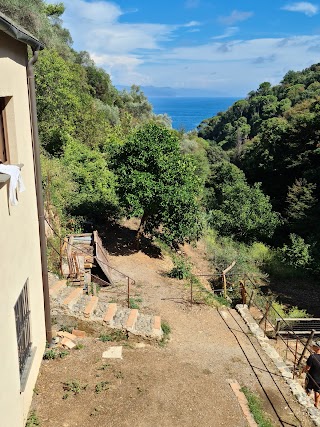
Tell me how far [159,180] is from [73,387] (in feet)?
29.3

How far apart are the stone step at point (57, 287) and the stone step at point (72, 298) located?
0.31 metres

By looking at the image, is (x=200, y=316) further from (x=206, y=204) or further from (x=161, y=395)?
(x=206, y=204)

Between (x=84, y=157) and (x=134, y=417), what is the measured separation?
15.6m

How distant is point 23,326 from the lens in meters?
5.62

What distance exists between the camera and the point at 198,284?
45.0 feet

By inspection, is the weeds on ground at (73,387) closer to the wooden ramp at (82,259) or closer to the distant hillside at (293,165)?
the wooden ramp at (82,259)

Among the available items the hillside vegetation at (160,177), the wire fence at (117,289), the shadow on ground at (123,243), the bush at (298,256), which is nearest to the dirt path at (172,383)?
the wire fence at (117,289)

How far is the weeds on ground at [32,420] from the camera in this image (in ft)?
18.4

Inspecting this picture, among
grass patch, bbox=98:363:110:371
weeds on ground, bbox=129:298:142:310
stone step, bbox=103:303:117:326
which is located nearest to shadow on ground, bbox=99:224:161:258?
weeds on ground, bbox=129:298:142:310

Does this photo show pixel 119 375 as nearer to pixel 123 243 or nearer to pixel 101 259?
pixel 101 259

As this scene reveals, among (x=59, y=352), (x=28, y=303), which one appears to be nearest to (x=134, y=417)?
(x=59, y=352)

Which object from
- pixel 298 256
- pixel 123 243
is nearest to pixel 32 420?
pixel 123 243

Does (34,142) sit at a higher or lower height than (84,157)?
higher

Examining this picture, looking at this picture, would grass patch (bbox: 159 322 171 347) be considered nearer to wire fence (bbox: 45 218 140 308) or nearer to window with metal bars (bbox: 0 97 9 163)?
wire fence (bbox: 45 218 140 308)
